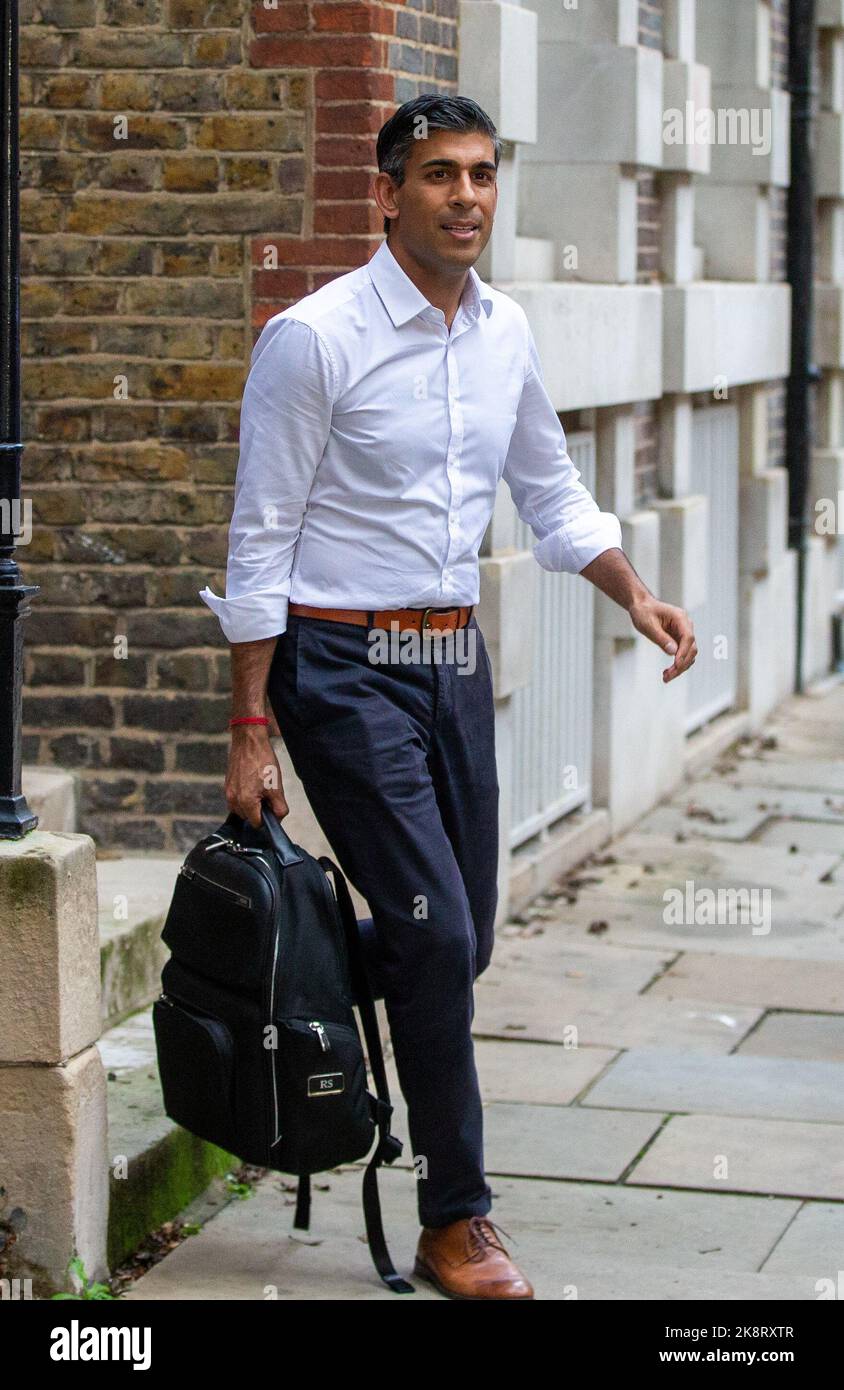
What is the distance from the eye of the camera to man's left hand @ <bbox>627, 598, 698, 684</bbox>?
427 centimetres

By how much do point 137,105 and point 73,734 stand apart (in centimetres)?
173

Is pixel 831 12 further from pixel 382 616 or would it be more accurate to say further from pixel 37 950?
pixel 37 950

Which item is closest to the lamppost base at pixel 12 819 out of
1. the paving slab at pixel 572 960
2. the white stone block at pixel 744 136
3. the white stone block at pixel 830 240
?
the paving slab at pixel 572 960

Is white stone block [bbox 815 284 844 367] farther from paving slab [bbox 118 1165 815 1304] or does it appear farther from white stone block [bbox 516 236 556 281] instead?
paving slab [bbox 118 1165 815 1304]

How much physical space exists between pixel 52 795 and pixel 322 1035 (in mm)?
2153

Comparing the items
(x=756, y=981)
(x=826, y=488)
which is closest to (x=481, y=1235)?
(x=756, y=981)

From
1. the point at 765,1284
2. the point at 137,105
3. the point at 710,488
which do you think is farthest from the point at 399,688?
the point at 710,488

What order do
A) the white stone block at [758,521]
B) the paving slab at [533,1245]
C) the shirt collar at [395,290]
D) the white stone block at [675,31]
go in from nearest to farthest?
1. the shirt collar at [395,290]
2. the paving slab at [533,1245]
3. the white stone block at [675,31]
4. the white stone block at [758,521]

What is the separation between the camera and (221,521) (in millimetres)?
6059

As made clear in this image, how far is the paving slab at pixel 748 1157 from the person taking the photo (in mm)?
5016

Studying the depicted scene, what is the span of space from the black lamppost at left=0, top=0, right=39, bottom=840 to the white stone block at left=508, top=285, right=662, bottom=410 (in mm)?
2898

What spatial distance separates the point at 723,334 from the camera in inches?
396

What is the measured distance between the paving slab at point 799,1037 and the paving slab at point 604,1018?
5 centimetres

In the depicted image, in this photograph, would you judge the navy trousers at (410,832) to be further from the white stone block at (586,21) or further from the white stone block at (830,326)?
the white stone block at (830,326)
